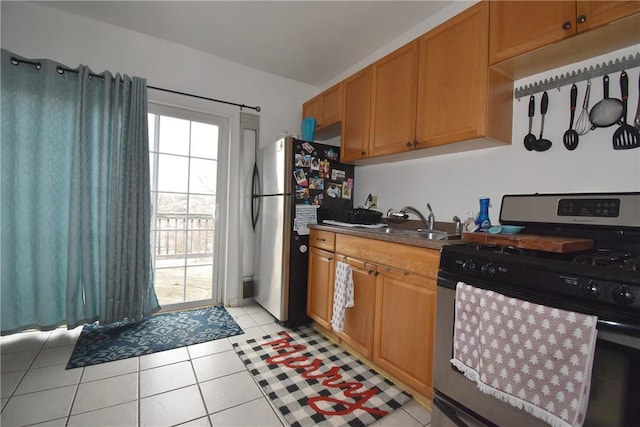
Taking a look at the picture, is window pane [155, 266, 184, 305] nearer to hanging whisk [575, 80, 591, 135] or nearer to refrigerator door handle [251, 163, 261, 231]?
refrigerator door handle [251, 163, 261, 231]

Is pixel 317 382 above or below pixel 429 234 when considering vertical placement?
below

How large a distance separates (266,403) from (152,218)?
77.1 inches

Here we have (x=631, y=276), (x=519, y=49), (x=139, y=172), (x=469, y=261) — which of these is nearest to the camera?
(x=631, y=276)

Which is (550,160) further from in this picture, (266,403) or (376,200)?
(266,403)

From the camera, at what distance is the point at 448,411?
49.0 inches

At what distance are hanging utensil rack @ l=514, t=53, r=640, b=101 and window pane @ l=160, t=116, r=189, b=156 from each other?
107 inches

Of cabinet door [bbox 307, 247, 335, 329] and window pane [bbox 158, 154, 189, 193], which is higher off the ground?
window pane [bbox 158, 154, 189, 193]

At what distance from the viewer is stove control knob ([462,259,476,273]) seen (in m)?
1.17

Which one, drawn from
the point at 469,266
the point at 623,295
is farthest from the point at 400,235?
the point at 623,295

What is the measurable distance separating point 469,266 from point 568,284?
0.32 metres

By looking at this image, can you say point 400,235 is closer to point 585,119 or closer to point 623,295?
point 623,295

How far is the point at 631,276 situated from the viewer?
2.71ft

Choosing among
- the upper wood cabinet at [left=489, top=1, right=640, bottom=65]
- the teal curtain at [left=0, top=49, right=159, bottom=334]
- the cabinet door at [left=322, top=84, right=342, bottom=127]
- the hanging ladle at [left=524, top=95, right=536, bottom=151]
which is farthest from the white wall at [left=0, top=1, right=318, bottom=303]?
the hanging ladle at [left=524, top=95, right=536, bottom=151]

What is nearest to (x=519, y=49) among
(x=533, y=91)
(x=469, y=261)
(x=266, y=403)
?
(x=533, y=91)
